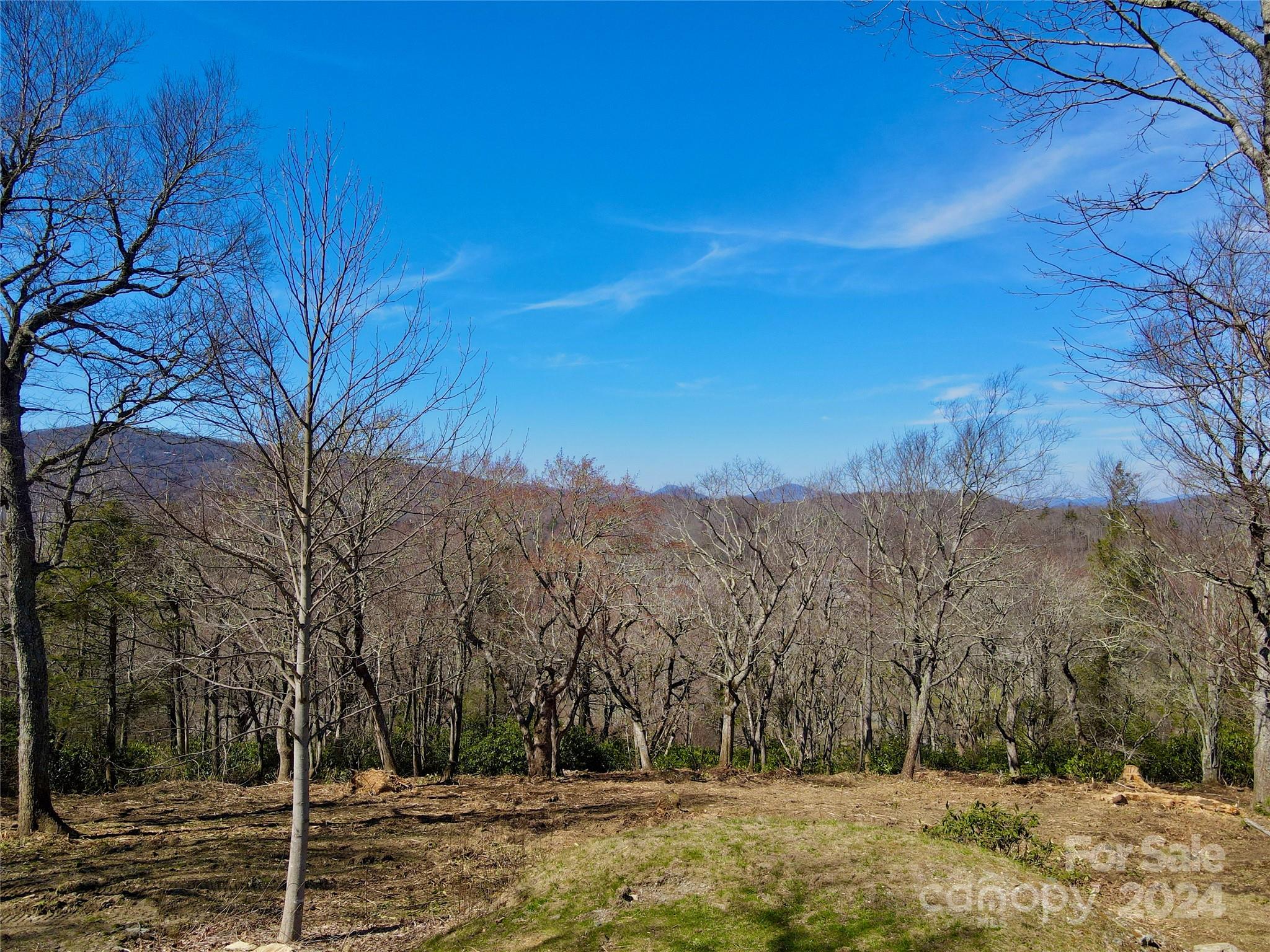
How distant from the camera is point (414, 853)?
22.3 ft

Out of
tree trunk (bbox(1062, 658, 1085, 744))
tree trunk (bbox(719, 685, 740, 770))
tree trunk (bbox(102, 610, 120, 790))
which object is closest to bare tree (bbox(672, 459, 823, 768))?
tree trunk (bbox(719, 685, 740, 770))

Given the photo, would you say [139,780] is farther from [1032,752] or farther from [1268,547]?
[1032,752]

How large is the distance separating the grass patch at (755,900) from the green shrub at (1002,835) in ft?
1.24

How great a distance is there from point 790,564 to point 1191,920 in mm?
8311

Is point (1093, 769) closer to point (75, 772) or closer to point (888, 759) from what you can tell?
point (888, 759)

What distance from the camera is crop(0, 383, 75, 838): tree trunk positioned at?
6.41m

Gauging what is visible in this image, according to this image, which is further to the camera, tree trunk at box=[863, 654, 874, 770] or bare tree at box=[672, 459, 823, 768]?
tree trunk at box=[863, 654, 874, 770]

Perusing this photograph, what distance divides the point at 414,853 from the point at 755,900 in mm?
3606

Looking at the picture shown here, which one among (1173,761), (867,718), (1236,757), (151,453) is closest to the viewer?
(151,453)

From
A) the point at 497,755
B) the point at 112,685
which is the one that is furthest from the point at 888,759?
the point at 112,685

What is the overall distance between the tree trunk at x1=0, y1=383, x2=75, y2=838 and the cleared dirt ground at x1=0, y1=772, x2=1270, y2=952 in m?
0.37

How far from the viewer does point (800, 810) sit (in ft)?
→ 27.3

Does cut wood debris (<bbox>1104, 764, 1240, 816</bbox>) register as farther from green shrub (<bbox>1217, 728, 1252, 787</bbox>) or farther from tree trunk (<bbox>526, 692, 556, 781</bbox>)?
tree trunk (<bbox>526, 692, 556, 781</bbox>)

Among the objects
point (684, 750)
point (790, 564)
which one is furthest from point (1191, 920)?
point (684, 750)
